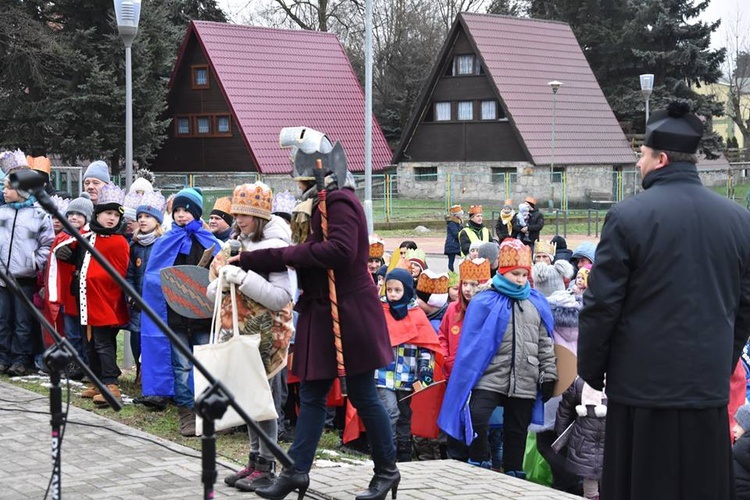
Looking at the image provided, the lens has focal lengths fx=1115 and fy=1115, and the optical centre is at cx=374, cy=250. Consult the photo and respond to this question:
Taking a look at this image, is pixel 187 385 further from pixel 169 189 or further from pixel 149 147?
pixel 149 147

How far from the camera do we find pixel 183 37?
4497cm

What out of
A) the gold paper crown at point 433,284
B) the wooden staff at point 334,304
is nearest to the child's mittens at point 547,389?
the gold paper crown at point 433,284

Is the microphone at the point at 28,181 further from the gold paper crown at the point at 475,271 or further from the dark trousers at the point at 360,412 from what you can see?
the gold paper crown at the point at 475,271

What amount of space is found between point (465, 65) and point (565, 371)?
→ 4214 centimetres

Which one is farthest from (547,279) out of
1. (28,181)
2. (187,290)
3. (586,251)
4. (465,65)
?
(465,65)

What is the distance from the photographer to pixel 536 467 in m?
8.26

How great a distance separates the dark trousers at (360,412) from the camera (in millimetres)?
5957

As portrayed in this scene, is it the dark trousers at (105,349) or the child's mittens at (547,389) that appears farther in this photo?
the dark trousers at (105,349)

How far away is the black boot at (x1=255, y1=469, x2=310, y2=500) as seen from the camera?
5906 millimetres

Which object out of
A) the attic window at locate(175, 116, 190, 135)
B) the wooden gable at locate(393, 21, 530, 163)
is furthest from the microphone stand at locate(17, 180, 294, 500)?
the attic window at locate(175, 116, 190, 135)

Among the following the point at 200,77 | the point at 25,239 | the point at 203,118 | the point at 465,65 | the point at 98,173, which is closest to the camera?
the point at 25,239

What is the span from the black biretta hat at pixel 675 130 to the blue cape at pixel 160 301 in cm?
416

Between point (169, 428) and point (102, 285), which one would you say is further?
point (102, 285)

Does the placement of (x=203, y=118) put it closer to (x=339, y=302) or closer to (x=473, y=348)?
(x=473, y=348)
